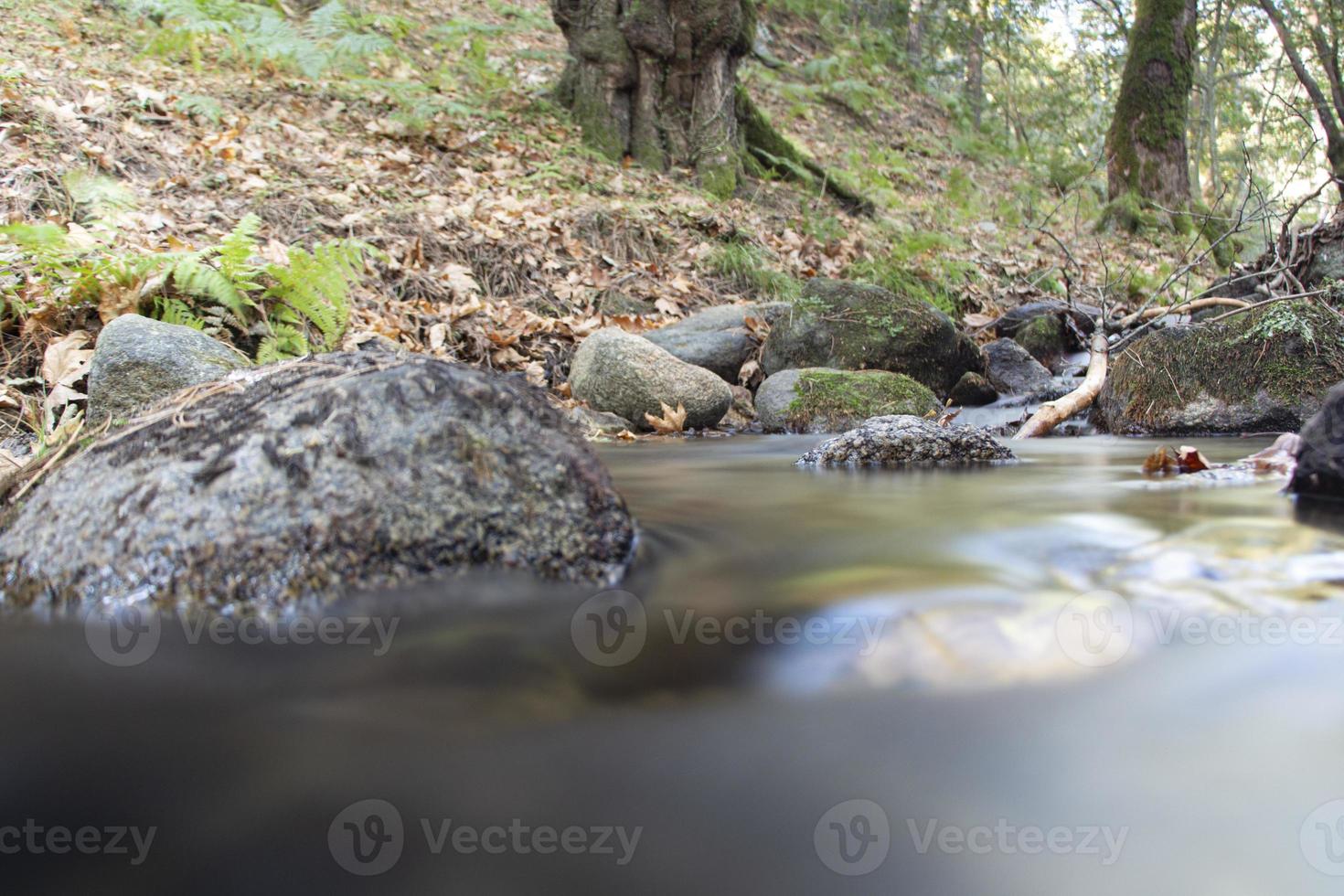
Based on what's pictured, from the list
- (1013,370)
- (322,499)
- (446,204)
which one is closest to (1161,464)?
(322,499)

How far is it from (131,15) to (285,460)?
35.0 feet

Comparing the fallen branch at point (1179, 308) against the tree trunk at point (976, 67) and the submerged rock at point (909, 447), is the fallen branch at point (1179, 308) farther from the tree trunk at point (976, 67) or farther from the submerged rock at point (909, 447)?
the tree trunk at point (976, 67)

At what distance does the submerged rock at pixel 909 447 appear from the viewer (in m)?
3.54

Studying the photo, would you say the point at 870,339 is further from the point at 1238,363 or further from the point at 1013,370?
the point at 1238,363

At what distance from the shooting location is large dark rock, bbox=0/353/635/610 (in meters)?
1.45

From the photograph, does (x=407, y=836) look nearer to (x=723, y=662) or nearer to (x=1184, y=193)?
(x=723, y=662)

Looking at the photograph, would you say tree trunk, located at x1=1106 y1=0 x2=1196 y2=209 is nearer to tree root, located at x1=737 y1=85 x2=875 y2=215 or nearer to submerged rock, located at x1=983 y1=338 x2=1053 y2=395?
tree root, located at x1=737 y1=85 x2=875 y2=215

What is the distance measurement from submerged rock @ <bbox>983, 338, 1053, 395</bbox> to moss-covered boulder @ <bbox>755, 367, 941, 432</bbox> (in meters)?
1.32

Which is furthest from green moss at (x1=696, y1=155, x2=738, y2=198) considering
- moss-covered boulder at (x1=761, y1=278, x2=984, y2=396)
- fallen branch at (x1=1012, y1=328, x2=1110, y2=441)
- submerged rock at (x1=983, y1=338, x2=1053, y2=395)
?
fallen branch at (x1=1012, y1=328, x2=1110, y2=441)

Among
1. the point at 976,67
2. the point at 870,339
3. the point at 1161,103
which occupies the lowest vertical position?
the point at 870,339

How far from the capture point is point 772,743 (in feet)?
3.85

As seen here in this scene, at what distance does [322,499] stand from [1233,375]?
5323 mm

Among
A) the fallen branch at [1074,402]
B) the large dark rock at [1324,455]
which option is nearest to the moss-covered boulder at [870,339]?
the fallen branch at [1074,402]

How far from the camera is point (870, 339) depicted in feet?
21.7
